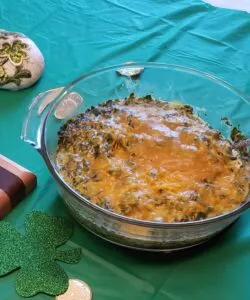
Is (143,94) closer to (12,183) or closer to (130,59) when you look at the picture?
(130,59)

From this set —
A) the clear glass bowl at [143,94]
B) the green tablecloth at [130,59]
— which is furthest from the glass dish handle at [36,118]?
the green tablecloth at [130,59]

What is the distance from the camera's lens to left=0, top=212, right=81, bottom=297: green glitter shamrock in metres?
0.67

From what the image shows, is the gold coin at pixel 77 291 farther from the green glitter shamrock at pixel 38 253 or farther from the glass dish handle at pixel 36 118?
the glass dish handle at pixel 36 118

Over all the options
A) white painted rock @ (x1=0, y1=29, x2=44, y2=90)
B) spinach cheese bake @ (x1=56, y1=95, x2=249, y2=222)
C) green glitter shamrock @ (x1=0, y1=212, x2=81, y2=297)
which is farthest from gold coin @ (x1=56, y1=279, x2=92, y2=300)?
white painted rock @ (x1=0, y1=29, x2=44, y2=90)

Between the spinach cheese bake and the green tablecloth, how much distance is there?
80 millimetres

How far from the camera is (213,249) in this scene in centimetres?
74

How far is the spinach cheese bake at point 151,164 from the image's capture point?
69cm

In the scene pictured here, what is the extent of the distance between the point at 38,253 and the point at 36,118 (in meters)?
0.21

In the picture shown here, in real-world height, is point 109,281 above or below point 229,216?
below

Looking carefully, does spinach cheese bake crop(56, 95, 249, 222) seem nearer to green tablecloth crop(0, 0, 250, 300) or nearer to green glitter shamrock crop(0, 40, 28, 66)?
green tablecloth crop(0, 0, 250, 300)

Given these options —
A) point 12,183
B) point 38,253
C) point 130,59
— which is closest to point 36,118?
point 12,183

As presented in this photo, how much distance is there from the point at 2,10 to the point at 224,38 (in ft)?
1.83

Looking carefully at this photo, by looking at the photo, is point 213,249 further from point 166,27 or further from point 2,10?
point 2,10

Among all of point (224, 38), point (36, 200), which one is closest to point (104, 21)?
point (224, 38)
